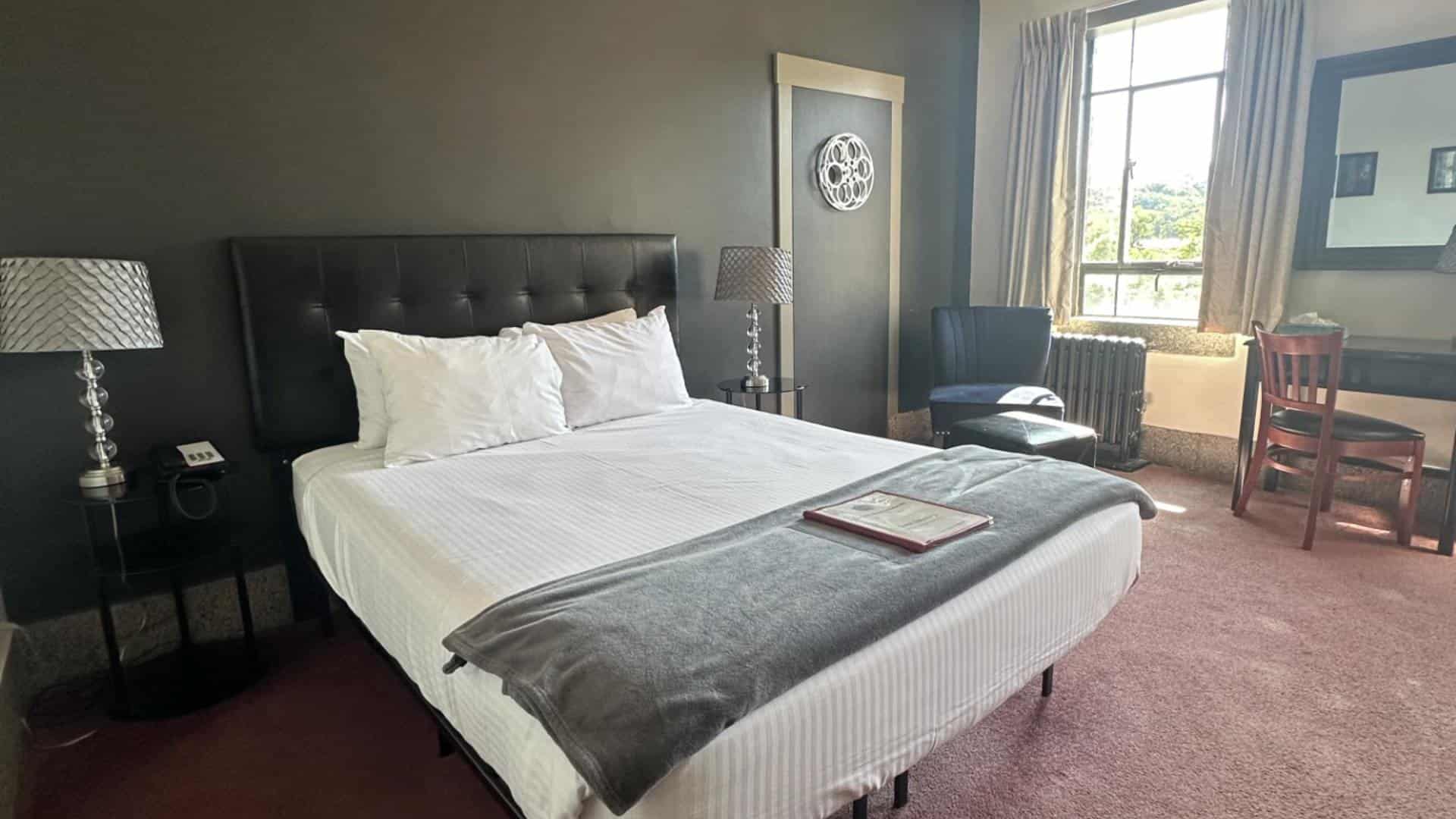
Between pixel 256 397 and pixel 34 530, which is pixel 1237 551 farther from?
pixel 34 530

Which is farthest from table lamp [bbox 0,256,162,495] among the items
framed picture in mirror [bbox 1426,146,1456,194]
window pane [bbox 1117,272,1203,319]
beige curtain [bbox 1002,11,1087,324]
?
framed picture in mirror [bbox 1426,146,1456,194]

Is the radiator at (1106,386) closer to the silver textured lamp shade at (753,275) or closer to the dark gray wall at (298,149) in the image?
the silver textured lamp shade at (753,275)

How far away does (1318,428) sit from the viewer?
3312 mm

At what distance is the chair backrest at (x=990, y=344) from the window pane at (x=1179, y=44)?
1.45m

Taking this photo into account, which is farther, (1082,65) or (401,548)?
(1082,65)

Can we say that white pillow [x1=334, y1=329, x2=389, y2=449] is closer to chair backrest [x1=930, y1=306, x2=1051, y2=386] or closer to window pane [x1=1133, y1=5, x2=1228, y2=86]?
chair backrest [x1=930, y1=306, x2=1051, y2=386]

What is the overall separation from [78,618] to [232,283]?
3.66 ft

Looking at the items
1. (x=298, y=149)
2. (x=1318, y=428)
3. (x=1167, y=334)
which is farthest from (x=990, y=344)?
(x=298, y=149)

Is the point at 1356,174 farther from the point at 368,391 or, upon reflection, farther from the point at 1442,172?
the point at 368,391

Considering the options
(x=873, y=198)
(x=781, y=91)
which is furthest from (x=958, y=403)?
(x=781, y=91)

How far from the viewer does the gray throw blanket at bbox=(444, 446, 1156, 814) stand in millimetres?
1071

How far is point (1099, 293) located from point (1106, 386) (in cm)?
66

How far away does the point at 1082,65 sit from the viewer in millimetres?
4438

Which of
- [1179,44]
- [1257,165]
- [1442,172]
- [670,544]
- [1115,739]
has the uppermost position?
[1179,44]
